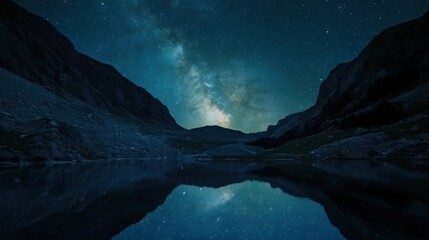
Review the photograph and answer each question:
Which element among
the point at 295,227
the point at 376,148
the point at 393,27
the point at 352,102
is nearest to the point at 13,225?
the point at 295,227

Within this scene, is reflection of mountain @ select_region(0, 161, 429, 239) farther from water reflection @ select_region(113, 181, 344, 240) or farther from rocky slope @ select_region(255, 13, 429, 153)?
rocky slope @ select_region(255, 13, 429, 153)

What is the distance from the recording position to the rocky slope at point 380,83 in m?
100

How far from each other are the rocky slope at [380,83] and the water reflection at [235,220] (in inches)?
3604

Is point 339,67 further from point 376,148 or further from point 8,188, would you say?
point 8,188

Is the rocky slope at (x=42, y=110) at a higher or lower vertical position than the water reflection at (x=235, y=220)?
higher

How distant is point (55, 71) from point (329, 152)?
146 m

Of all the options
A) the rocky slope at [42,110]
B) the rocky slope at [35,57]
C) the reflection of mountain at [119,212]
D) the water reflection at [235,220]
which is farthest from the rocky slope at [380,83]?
the rocky slope at [35,57]

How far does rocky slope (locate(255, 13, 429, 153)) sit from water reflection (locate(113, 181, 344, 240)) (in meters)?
91.5

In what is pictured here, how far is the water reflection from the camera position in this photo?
948 cm

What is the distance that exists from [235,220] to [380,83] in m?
138

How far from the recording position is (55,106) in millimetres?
97688

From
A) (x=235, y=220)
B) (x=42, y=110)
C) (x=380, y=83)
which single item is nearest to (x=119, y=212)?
(x=235, y=220)

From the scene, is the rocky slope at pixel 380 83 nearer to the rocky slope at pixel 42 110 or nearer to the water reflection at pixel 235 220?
the rocky slope at pixel 42 110

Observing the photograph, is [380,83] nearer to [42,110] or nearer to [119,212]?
[42,110]
